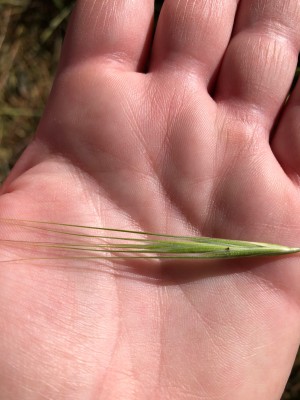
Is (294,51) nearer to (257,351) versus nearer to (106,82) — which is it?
(106,82)

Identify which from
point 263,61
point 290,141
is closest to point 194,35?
point 263,61

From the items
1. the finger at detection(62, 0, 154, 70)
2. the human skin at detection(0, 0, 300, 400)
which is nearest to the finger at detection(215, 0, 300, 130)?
the human skin at detection(0, 0, 300, 400)

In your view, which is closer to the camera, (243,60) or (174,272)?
(174,272)

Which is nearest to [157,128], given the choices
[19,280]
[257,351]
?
[19,280]

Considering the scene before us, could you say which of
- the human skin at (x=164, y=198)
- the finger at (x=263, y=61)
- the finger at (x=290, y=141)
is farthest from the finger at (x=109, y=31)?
the finger at (x=290, y=141)

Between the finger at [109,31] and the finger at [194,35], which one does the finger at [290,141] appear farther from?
the finger at [109,31]

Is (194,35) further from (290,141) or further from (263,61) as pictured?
(290,141)

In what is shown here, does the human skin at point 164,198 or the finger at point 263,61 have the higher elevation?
the finger at point 263,61
